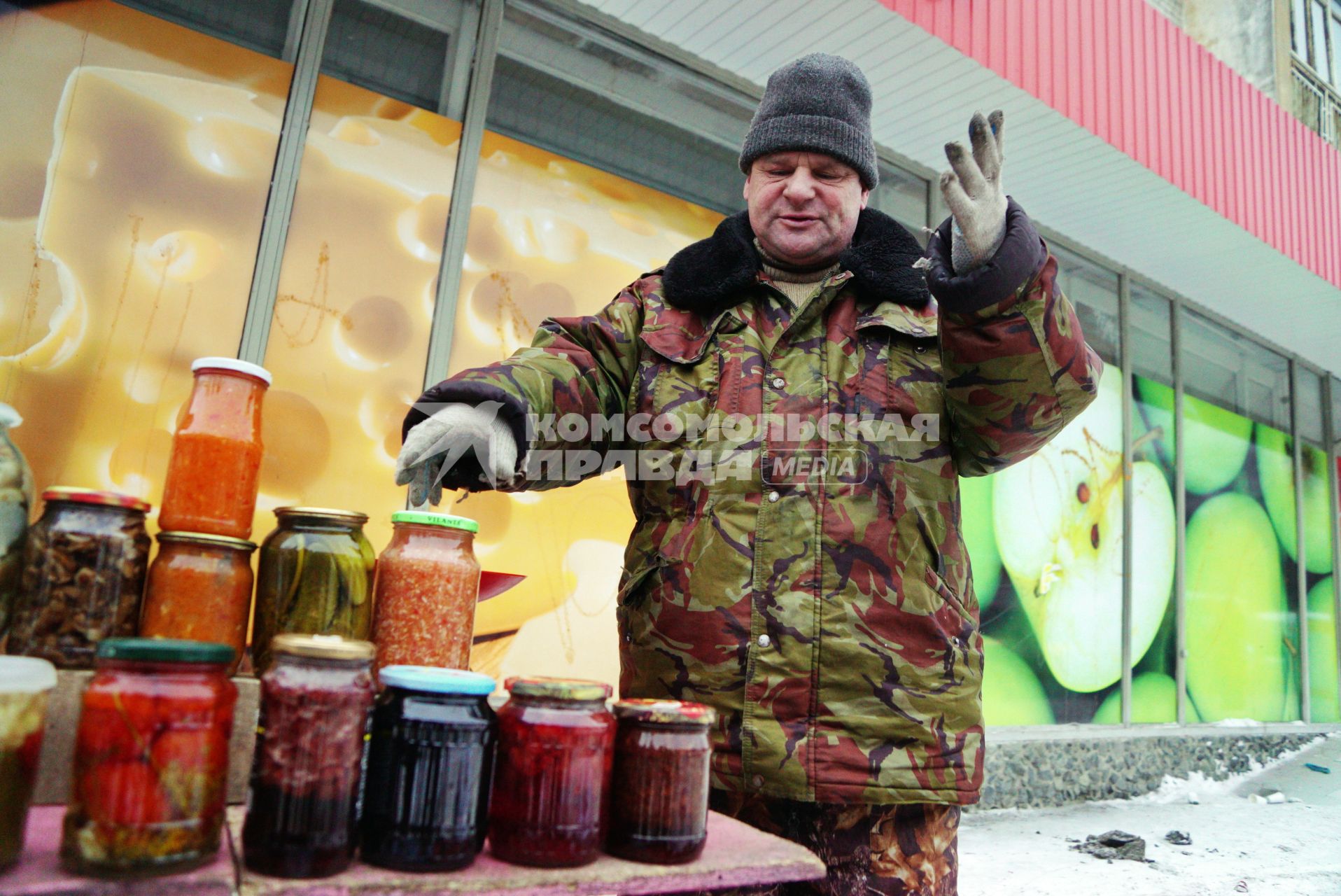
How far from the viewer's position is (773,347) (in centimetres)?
189

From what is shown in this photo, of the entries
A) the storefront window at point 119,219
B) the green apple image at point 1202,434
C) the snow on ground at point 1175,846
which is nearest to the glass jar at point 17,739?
the storefront window at point 119,219

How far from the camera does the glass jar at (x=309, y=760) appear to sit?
3.02 ft

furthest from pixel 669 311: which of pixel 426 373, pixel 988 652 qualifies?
pixel 988 652

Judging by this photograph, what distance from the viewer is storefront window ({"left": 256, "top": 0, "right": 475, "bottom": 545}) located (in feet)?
11.6

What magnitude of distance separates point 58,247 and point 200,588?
8.81 feet

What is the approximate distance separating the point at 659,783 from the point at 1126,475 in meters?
6.54

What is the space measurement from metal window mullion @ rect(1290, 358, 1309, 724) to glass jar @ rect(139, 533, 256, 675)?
9.64 m

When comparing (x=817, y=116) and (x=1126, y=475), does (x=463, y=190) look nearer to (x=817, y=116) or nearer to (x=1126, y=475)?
(x=817, y=116)

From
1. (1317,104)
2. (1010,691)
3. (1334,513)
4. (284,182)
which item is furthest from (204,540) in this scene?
(1317,104)

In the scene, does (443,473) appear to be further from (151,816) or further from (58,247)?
(58,247)

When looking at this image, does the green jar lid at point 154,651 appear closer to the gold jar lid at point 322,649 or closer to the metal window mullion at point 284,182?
the gold jar lid at point 322,649

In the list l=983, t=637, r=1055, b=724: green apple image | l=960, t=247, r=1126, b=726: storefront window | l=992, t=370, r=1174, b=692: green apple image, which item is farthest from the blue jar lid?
l=992, t=370, r=1174, b=692: green apple image

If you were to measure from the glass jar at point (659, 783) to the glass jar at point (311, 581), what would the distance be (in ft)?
1.35

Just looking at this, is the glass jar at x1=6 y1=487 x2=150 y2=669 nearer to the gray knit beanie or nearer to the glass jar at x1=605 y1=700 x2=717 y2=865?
the glass jar at x1=605 y1=700 x2=717 y2=865
